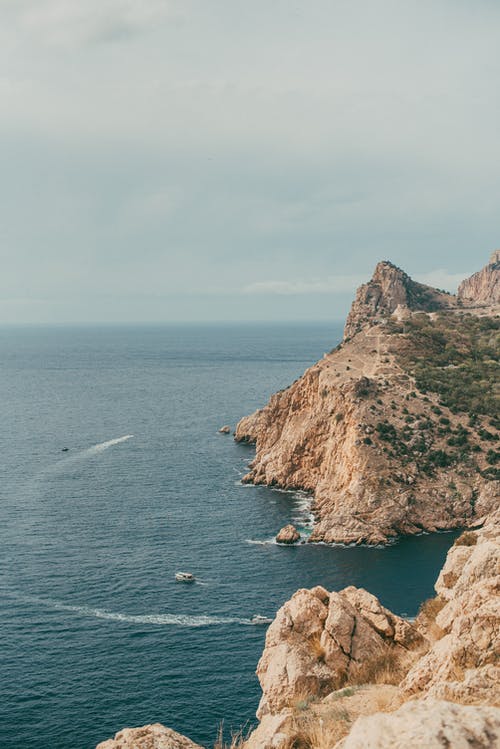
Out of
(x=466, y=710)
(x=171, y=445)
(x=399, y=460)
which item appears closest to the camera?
(x=466, y=710)

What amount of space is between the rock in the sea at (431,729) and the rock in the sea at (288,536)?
83.1 metres

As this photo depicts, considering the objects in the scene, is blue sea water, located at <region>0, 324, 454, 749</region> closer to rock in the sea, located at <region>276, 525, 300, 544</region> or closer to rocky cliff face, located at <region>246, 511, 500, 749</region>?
rock in the sea, located at <region>276, 525, 300, 544</region>

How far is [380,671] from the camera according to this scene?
26156mm

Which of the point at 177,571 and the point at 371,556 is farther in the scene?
the point at 371,556

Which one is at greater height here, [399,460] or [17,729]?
[399,460]

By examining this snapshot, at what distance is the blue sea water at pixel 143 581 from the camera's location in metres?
54.3

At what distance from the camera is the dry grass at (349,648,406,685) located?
25.4 metres

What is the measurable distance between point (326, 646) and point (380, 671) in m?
2.94

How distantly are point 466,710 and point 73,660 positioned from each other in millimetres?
58453

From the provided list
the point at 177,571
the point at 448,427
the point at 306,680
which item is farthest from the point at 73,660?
the point at 448,427

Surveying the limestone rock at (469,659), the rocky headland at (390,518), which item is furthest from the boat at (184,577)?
the limestone rock at (469,659)

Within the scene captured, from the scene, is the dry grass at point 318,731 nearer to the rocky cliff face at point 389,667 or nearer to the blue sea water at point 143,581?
the rocky cliff face at point 389,667

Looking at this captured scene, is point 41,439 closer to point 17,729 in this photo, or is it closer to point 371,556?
point 371,556

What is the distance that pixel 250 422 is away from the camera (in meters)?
154
